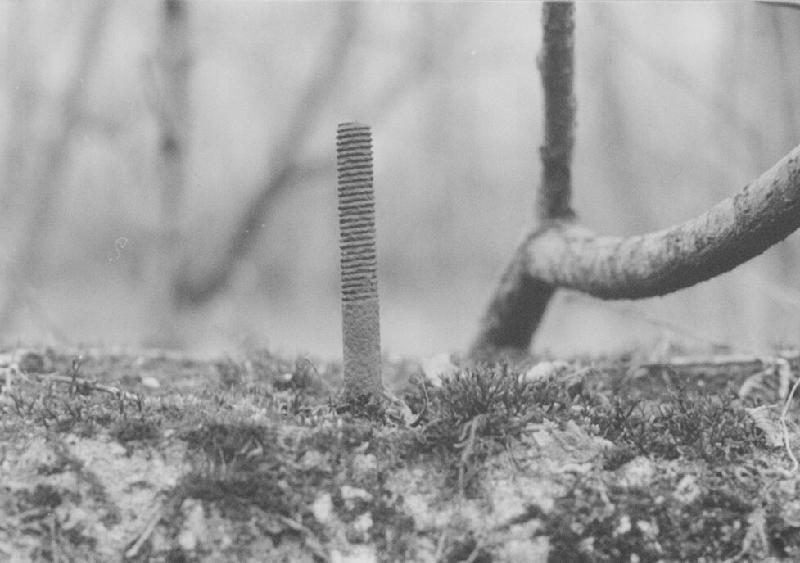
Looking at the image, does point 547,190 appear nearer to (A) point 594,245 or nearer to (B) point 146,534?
(A) point 594,245

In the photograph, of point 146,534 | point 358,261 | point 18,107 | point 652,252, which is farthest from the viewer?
point 18,107

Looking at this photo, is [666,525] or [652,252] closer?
[666,525]

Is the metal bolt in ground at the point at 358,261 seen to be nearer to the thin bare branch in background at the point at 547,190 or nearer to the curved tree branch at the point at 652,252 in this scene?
the curved tree branch at the point at 652,252

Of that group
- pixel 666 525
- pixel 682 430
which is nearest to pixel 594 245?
pixel 682 430

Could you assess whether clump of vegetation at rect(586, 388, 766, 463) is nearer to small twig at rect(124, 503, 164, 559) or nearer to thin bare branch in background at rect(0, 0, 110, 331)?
small twig at rect(124, 503, 164, 559)

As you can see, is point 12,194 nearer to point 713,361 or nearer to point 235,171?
point 235,171

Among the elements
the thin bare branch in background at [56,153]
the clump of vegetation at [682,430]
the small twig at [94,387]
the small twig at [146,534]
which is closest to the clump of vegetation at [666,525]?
the clump of vegetation at [682,430]
